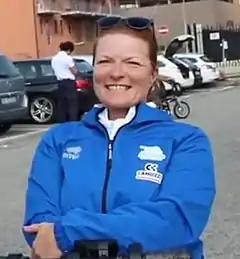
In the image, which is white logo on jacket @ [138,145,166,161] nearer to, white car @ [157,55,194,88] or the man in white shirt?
the man in white shirt

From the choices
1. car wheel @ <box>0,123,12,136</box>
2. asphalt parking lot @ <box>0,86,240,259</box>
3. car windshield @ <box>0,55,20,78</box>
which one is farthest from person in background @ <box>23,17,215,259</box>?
car wheel @ <box>0,123,12,136</box>

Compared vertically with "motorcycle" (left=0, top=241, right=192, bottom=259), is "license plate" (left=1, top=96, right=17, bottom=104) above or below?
below

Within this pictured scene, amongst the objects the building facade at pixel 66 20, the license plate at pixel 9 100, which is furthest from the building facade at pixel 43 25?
the license plate at pixel 9 100

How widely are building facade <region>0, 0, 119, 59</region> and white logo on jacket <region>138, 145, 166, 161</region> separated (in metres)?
31.8

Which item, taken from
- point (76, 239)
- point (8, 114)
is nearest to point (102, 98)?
point (76, 239)

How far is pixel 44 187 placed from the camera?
2.70 m

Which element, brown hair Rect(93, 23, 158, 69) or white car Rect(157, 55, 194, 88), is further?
white car Rect(157, 55, 194, 88)

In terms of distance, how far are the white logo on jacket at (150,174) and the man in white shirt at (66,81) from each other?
14.7 meters

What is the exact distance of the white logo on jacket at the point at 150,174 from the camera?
103 inches

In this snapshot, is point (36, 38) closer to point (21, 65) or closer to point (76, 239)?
point (21, 65)

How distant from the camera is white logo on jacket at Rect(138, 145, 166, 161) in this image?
2.65m

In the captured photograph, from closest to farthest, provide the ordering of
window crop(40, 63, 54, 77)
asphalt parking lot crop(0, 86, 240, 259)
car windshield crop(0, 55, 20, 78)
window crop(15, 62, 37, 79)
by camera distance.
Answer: asphalt parking lot crop(0, 86, 240, 259)
car windshield crop(0, 55, 20, 78)
window crop(40, 63, 54, 77)
window crop(15, 62, 37, 79)

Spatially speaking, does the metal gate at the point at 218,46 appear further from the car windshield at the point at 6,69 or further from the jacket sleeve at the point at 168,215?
the jacket sleeve at the point at 168,215

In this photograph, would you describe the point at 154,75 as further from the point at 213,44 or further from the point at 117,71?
the point at 213,44
